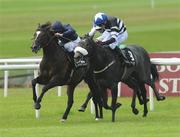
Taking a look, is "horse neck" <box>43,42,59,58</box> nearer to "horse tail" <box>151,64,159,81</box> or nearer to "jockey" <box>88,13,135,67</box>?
"jockey" <box>88,13,135,67</box>

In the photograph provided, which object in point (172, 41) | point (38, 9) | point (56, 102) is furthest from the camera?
point (38, 9)

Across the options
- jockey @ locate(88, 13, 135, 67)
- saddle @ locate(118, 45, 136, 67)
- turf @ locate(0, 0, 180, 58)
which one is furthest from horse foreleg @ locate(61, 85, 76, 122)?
turf @ locate(0, 0, 180, 58)

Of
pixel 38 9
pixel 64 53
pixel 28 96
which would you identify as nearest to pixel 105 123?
pixel 64 53

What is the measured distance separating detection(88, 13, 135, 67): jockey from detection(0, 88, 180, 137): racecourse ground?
1049mm

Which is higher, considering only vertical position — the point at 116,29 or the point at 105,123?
the point at 116,29

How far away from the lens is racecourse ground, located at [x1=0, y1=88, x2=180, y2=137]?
1122cm

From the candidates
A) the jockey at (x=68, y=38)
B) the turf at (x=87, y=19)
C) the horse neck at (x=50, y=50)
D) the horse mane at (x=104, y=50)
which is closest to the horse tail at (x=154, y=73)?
the horse mane at (x=104, y=50)

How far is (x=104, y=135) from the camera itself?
35.7 ft

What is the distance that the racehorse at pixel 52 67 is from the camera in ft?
43.7

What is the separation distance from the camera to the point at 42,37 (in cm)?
1325

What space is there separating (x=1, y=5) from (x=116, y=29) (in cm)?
3652

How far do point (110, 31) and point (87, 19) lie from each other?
2931 cm

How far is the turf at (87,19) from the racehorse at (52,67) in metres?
17.3

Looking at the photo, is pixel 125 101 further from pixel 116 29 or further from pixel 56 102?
pixel 116 29
